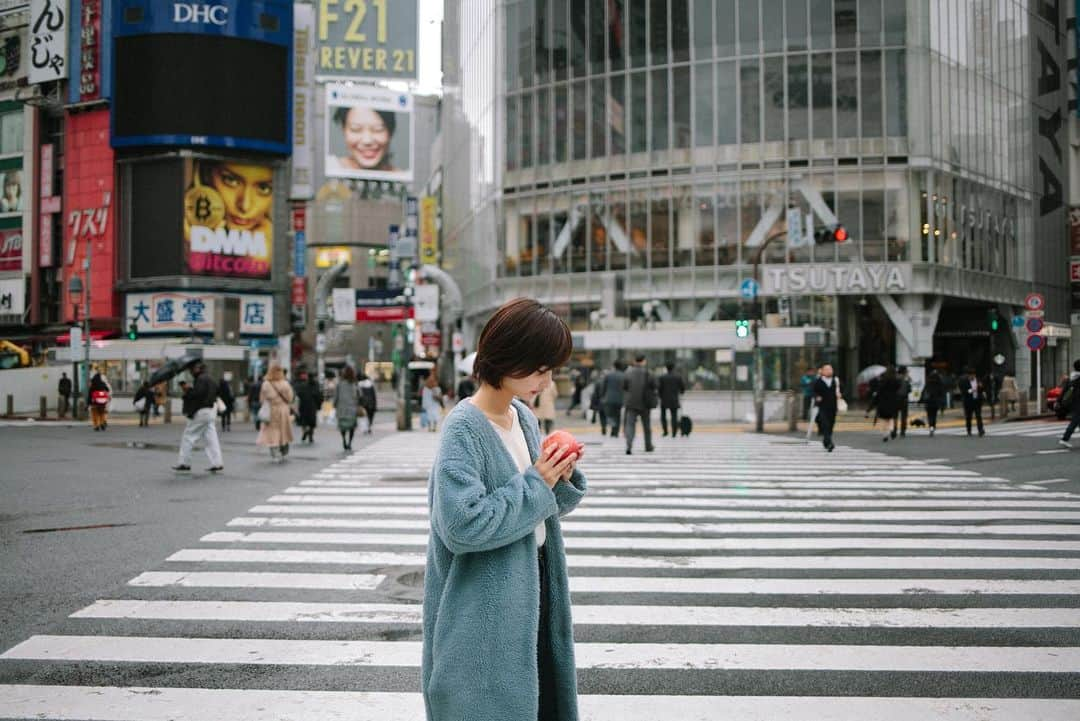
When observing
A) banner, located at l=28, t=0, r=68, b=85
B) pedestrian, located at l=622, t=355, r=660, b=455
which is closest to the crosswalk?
pedestrian, located at l=622, t=355, r=660, b=455

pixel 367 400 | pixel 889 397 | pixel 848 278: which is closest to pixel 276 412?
pixel 367 400

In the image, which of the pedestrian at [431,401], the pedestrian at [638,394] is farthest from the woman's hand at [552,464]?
the pedestrian at [431,401]

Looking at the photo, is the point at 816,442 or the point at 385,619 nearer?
the point at 385,619

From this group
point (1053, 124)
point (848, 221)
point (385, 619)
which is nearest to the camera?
point (385, 619)

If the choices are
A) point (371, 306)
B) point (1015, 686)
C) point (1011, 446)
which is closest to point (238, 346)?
point (371, 306)

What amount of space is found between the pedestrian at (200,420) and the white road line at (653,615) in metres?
9.15

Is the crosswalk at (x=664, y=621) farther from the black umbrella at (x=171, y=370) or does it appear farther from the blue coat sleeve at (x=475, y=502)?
the black umbrella at (x=171, y=370)

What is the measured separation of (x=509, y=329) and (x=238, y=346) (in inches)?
1829

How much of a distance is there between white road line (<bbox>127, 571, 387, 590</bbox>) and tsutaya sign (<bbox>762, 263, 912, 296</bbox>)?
33.9 meters

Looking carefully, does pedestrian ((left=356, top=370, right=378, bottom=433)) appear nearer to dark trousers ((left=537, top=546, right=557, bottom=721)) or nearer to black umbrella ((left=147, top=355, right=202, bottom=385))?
black umbrella ((left=147, top=355, right=202, bottom=385))

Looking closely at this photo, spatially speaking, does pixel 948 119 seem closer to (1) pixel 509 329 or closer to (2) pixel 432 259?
(1) pixel 509 329

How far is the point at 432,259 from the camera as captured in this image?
8238 cm

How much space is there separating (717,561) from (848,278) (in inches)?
1292

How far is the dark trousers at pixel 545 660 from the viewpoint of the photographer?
2.88 meters
